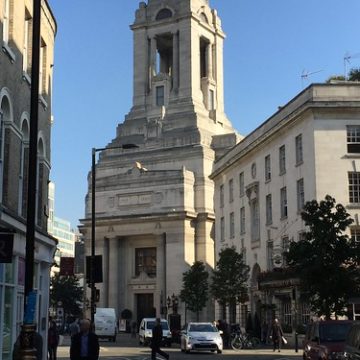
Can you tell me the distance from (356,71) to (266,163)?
21.9m

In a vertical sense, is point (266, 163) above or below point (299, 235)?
above

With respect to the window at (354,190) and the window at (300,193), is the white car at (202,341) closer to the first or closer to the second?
the window at (300,193)

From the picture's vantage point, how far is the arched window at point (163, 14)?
88.8m

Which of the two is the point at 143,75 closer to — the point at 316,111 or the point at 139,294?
the point at 139,294

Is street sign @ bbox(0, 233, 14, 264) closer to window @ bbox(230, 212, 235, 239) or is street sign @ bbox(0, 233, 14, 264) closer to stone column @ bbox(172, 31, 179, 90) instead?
window @ bbox(230, 212, 235, 239)

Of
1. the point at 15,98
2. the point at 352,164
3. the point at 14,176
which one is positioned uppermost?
the point at 352,164

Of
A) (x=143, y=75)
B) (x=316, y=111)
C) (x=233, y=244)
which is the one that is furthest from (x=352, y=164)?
(x=143, y=75)

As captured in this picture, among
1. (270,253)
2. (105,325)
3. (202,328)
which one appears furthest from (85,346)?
(105,325)

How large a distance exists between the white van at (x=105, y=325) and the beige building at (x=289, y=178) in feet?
33.3

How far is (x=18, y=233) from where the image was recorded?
18.3m

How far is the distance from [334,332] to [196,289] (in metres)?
46.2

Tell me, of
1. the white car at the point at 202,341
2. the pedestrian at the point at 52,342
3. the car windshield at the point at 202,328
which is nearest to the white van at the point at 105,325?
the car windshield at the point at 202,328

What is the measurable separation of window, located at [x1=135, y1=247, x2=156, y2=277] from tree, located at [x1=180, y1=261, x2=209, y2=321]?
1377cm

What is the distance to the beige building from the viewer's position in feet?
131
